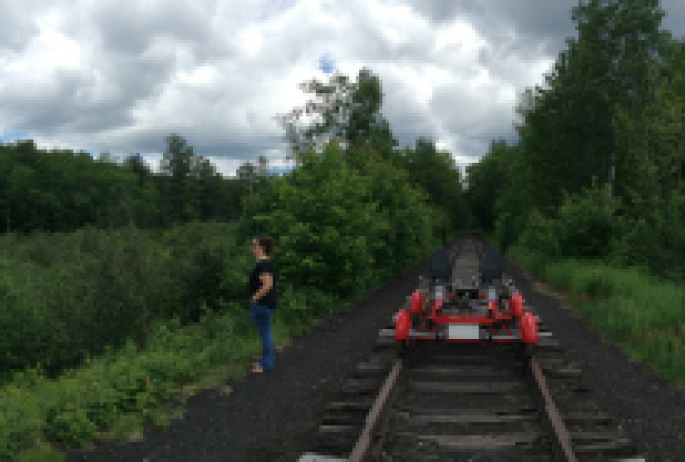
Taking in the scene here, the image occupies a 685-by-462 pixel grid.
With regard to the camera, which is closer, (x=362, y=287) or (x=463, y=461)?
(x=463, y=461)

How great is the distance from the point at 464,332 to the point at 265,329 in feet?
8.89

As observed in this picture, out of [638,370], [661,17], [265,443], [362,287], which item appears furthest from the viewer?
[661,17]

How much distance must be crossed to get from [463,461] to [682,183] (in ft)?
43.9

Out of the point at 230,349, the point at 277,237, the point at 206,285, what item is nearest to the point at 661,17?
the point at 277,237

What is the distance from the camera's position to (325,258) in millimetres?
13539

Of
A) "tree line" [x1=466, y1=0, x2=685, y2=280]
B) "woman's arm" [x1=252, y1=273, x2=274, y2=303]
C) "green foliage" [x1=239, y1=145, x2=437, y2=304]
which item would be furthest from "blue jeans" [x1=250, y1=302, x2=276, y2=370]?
"tree line" [x1=466, y1=0, x2=685, y2=280]

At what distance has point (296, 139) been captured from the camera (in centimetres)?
4319

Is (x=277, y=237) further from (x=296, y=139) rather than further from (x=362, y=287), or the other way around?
(x=296, y=139)

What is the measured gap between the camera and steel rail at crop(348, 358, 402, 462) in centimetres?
423

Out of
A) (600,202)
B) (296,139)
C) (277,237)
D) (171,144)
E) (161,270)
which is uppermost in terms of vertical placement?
(171,144)

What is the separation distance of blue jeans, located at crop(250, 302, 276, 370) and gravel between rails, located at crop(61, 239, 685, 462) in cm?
23

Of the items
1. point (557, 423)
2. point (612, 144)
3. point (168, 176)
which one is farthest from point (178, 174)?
point (557, 423)

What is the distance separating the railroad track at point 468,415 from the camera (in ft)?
14.8

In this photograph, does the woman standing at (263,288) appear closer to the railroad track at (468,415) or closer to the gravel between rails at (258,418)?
the gravel between rails at (258,418)
